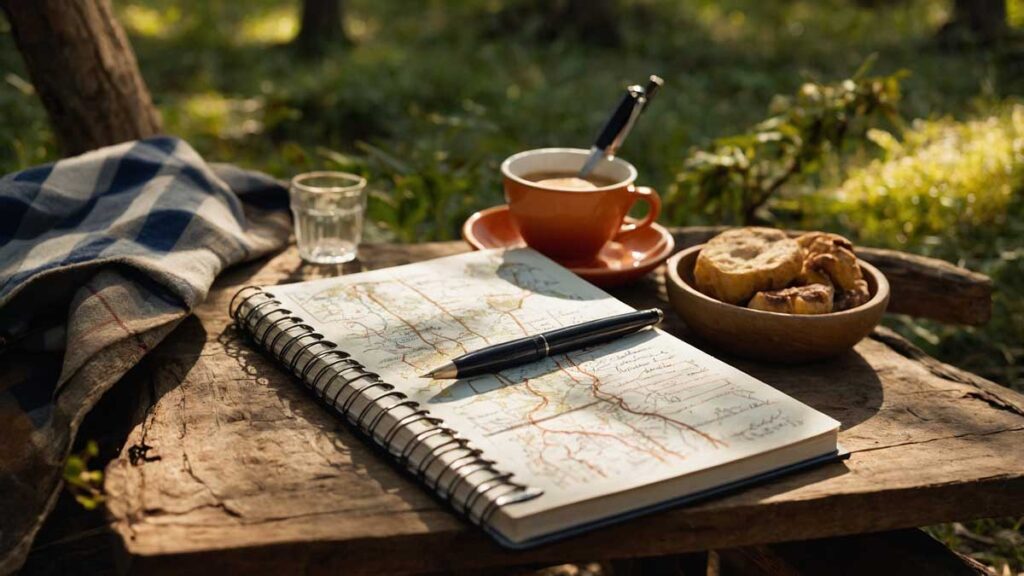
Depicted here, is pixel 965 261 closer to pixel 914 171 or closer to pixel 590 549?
pixel 914 171

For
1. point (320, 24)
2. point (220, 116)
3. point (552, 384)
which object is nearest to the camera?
point (552, 384)

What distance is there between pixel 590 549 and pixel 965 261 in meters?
2.59

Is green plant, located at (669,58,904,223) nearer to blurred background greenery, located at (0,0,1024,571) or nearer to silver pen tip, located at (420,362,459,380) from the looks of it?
blurred background greenery, located at (0,0,1024,571)

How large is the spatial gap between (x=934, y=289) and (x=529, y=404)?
3.70 ft

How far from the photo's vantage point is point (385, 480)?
1.30 meters

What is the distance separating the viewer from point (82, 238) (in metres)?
1.82

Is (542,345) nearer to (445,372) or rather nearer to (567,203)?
(445,372)

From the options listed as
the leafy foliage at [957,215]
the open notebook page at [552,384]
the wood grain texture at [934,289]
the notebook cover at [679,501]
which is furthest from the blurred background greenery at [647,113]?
the notebook cover at [679,501]

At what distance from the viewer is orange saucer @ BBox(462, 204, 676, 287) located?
78.0 inches

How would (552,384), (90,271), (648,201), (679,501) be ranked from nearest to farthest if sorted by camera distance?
1. (679,501)
2. (552,384)
3. (90,271)
4. (648,201)

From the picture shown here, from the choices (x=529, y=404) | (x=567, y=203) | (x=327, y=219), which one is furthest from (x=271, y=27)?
(x=529, y=404)

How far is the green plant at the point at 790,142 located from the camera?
3.00m

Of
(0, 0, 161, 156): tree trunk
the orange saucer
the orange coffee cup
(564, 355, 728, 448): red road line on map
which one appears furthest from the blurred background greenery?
(564, 355, 728, 448): red road line on map

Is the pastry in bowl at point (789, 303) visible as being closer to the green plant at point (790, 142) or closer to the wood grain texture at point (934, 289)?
the wood grain texture at point (934, 289)
